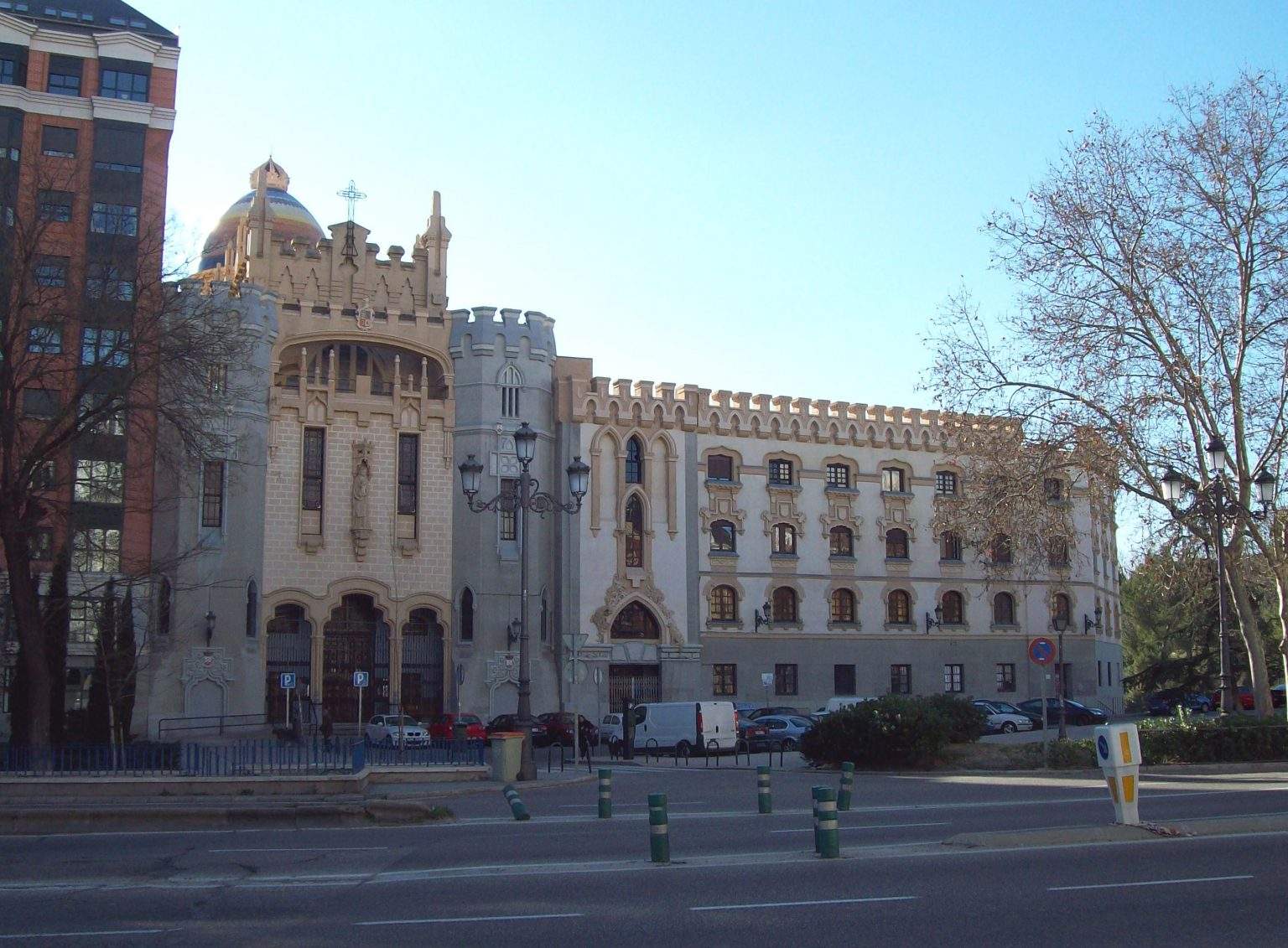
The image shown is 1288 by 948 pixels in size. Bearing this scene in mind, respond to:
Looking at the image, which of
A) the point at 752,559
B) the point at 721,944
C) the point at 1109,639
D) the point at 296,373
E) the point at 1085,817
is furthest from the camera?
the point at 1109,639

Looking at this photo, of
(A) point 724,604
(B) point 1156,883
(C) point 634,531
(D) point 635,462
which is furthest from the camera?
(A) point 724,604

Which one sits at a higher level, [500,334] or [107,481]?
[500,334]

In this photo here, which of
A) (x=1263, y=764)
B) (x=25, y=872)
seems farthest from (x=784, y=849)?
(x=1263, y=764)

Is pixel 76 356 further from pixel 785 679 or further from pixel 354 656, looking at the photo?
pixel 785 679

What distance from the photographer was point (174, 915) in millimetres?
11078

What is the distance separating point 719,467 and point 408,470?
12683 millimetres

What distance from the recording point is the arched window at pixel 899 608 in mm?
56156

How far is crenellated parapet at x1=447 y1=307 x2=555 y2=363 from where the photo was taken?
5062cm

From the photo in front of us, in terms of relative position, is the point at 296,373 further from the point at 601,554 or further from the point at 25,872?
the point at 25,872

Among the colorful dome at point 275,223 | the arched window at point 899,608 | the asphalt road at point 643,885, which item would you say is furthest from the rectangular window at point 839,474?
the asphalt road at point 643,885

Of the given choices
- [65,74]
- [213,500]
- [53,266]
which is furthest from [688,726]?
[65,74]

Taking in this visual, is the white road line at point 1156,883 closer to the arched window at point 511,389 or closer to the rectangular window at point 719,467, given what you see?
the arched window at point 511,389

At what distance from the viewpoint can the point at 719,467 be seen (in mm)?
54062

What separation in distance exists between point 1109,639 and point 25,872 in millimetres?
57124
